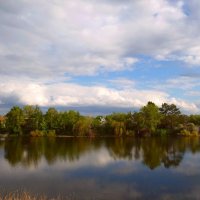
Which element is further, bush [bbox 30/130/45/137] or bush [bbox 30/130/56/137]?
bush [bbox 30/130/56/137]

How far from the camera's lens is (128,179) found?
23.7 m

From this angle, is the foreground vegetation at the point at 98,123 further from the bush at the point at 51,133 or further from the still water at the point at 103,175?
the still water at the point at 103,175

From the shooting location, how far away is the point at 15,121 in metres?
70.6

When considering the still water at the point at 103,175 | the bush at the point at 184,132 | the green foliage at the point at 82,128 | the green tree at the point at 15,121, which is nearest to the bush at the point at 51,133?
the green foliage at the point at 82,128

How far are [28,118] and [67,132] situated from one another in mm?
8937

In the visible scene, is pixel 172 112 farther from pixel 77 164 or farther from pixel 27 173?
pixel 27 173

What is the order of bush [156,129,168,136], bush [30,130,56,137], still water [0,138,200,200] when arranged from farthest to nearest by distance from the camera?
1. bush [156,129,168,136]
2. bush [30,130,56,137]
3. still water [0,138,200,200]

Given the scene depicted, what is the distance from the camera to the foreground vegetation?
230ft

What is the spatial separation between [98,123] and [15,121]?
17.7 meters

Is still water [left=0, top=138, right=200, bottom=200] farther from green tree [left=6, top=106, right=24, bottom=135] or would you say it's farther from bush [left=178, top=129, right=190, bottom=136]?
bush [left=178, top=129, right=190, bottom=136]

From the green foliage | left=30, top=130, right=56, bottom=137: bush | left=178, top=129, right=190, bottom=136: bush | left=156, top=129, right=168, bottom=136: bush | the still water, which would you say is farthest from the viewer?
left=178, top=129, right=190, bottom=136: bush

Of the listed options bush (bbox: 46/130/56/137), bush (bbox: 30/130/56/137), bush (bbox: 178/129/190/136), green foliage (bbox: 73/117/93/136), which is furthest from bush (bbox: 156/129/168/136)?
bush (bbox: 30/130/56/137)

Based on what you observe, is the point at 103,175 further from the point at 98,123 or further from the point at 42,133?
the point at 98,123

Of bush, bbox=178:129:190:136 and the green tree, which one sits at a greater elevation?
the green tree
